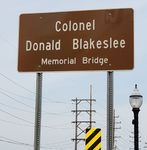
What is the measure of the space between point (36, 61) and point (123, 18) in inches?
68.2

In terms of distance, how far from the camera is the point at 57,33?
9.82 m

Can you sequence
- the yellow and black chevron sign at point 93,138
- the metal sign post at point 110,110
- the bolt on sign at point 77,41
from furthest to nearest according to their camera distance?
the yellow and black chevron sign at point 93,138, the bolt on sign at point 77,41, the metal sign post at point 110,110

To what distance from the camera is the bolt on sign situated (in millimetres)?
9508

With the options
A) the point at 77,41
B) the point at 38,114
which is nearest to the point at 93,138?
the point at 38,114

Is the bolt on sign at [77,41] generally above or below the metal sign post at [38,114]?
above

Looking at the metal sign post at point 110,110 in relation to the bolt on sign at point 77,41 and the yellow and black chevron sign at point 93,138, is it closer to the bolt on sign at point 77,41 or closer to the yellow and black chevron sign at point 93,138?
the bolt on sign at point 77,41

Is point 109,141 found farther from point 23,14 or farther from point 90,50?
point 23,14

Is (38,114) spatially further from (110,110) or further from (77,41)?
(77,41)

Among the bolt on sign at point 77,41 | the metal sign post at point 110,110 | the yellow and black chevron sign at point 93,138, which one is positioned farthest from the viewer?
the yellow and black chevron sign at point 93,138

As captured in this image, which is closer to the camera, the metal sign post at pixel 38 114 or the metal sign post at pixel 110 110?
the metal sign post at pixel 110 110

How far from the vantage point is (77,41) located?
9.66 metres

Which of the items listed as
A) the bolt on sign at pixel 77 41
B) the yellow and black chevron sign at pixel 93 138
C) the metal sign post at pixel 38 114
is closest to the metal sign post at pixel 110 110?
the bolt on sign at pixel 77 41

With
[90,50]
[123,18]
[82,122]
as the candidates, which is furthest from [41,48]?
[82,122]

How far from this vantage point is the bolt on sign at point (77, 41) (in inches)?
374
